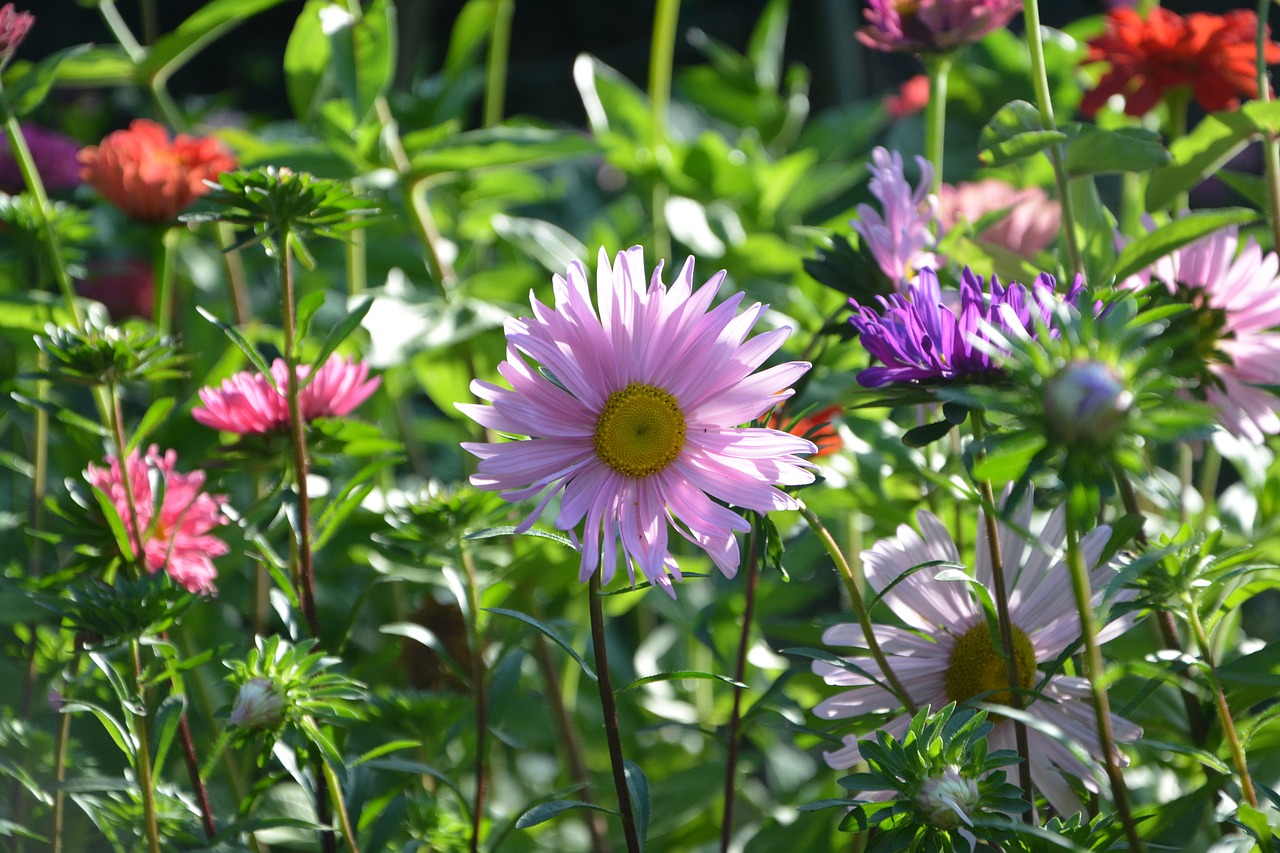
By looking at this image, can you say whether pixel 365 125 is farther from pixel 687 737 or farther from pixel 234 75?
pixel 234 75

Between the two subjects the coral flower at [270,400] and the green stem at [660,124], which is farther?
the green stem at [660,124]

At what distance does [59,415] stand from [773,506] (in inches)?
13.0

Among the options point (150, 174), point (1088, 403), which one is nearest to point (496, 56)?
point (150, 174)

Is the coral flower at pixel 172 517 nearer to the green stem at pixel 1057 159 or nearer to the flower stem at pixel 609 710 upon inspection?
the flower stem at pixel 609 710

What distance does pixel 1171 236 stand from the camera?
452 mm

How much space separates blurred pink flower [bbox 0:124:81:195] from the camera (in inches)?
33.2

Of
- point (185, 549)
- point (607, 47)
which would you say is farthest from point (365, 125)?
point (607, 47)

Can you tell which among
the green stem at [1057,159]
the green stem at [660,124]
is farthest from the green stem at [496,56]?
the green stem at [1057,159]

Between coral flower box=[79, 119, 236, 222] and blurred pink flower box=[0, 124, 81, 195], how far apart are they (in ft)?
0.69

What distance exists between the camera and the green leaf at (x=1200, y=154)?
0.50 m

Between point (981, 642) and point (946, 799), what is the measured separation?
0.12m

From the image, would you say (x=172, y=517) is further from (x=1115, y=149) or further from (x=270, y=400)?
(x=1115, y=149)

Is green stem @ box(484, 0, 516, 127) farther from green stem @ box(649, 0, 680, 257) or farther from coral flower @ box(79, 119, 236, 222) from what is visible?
coral flower @ box(79, 119, 236, 222)

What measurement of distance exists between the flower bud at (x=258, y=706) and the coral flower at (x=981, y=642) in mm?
197
